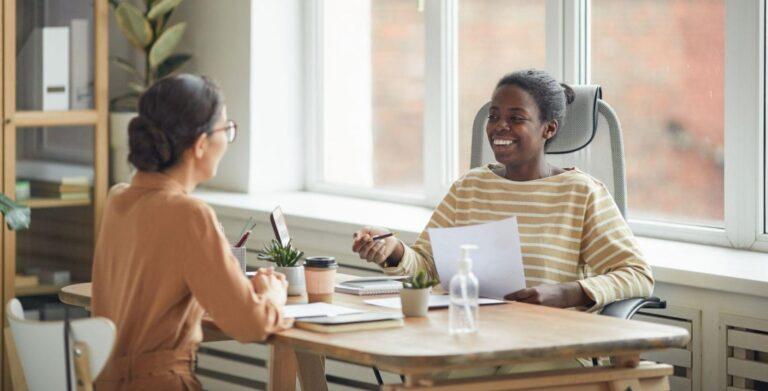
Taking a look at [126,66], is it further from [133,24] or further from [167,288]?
[167,288]

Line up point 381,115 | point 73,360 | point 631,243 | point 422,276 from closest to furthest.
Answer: point 73,360 < point 422,276 < point 631,243 < point 381,115

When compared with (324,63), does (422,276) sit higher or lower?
A: lower

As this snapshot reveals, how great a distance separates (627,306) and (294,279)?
75cm

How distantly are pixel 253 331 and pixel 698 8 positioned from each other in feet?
5.79

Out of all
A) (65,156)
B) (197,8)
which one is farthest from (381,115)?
(65,156)

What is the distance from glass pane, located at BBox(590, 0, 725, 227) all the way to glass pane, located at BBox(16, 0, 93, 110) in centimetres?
189

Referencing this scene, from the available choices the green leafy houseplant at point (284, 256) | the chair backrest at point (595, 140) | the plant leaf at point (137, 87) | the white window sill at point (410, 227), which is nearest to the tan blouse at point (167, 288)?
the green leafy houseplant at point (284, 256)

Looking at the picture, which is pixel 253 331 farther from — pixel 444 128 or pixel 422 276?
pixel 444 128

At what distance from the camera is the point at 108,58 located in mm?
4562

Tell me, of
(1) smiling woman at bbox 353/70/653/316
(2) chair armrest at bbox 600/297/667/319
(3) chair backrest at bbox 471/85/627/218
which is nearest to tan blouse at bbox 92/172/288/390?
(1) smiling woman at bbox 353/70/653/316

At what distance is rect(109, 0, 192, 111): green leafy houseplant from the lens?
14.4ft

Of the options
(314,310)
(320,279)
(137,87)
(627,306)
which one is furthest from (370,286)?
(137,87)

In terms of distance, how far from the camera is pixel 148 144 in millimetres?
2287

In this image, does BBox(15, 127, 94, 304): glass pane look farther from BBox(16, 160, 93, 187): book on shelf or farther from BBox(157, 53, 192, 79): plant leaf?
BBox(157, 53, 192, 79): plant leaf
